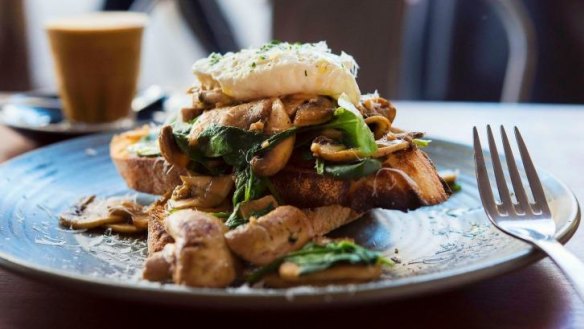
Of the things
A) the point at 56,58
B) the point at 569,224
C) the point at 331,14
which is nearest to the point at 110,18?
the point at 56,58

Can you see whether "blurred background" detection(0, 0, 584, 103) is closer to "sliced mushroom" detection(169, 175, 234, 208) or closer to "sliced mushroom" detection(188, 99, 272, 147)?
"sliced mushroom" detection(188, 99, 272, 147)

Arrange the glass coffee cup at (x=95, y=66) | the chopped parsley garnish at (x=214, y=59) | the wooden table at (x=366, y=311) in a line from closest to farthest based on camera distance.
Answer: the wooden table at (x=366, y=311)
the chopped parsley garnish at (x=214, y=59)
the glass coffee cup at (x=95, y=66)

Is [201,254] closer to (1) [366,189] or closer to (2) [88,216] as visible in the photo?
(1) [366,189]

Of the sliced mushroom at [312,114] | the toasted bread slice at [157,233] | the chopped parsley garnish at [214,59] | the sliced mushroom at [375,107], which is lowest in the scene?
the toasted bread slice at [157,233]

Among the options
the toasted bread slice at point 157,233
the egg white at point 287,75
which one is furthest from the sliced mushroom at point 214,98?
the toasted bread slice at point 157,233

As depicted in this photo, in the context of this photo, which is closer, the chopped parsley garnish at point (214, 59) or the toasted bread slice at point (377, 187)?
the toasted bread slice at point (377, 187)

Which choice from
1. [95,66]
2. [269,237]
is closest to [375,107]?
[269,237]

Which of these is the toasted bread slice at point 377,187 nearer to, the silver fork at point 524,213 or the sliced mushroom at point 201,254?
the silver fork at point 524,213
